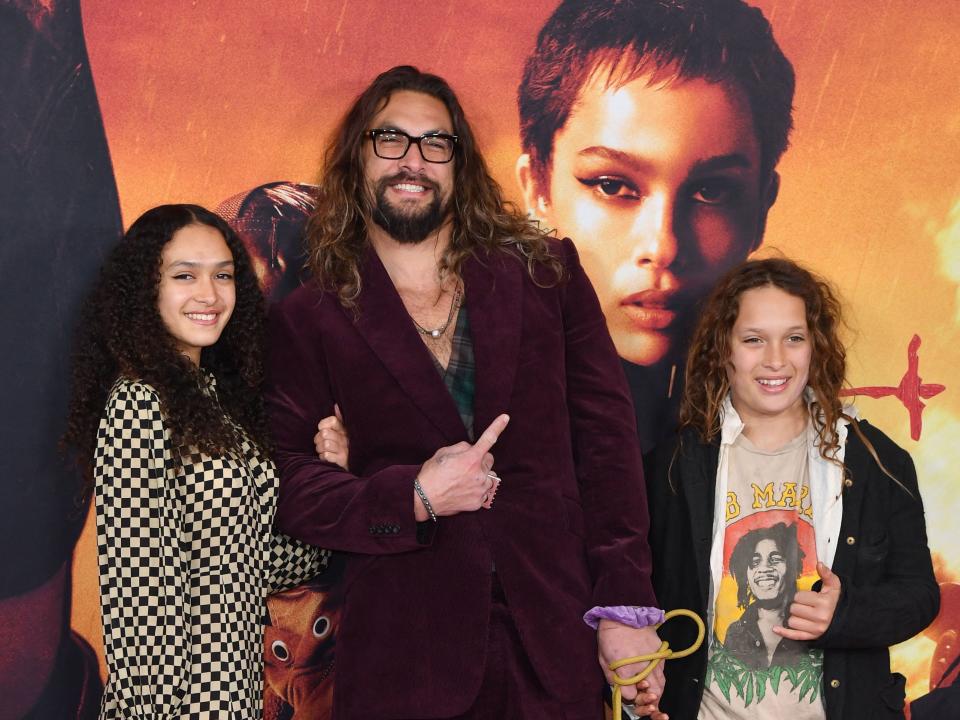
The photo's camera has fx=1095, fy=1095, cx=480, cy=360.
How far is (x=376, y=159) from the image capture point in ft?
10.4

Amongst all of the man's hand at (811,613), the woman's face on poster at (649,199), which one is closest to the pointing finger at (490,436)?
the man's hand at (811,613)

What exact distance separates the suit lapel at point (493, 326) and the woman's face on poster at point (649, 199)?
697mm

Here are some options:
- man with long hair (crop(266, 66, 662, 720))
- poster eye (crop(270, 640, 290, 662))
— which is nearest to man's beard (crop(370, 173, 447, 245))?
man with long hair (crop(266, 66, 662, 720))

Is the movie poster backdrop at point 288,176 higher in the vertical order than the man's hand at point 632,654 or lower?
higher

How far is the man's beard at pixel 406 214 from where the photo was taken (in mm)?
3121

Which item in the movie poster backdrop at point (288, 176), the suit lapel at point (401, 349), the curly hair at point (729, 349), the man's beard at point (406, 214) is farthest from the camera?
the movie poster backdrop at point (288, 176)

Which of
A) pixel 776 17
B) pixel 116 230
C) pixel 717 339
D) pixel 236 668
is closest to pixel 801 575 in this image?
pixel 717 339

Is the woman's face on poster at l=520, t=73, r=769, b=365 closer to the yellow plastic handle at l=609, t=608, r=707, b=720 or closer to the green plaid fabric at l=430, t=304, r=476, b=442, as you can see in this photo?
the green plaid fabric at l=430, t=304, r=476, b=442

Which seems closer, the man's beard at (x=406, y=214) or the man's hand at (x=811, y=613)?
the man's hand at (x=811, y=613)

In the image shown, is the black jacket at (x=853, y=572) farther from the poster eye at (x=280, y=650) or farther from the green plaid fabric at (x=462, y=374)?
the poster eye at (x=280, y=650)

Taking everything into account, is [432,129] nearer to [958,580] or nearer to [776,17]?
[776,17]

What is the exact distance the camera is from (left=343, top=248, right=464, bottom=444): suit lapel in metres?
2.89

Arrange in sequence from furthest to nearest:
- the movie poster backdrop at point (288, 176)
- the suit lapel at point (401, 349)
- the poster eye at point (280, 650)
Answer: the poster eye at point (280, 650), the movie poster backdrop at point (288, 176), the suit lapel at point (401, 349)

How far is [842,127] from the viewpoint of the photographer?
3807mm
